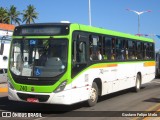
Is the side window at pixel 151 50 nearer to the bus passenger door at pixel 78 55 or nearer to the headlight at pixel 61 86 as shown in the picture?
the bus passenger door at pixel 78 55

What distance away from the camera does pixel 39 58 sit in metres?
11.5

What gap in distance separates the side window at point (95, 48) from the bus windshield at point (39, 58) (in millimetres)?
1850

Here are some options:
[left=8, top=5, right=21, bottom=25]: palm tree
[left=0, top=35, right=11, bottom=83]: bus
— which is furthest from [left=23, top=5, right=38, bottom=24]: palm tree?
[left=0, top=35, right=11, bottom=83]: bus

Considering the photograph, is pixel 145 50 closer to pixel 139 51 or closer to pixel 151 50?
pixel 139 51

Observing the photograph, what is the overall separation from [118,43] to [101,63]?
2.33 meters

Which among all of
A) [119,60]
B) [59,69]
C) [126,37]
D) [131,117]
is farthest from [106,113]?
[126,37]

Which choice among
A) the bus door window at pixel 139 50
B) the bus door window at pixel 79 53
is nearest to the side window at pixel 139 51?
the bus door window at pixel 139 50

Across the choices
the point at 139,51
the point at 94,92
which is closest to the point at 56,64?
the point at 94,92

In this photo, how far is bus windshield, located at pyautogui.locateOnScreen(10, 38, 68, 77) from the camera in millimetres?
11266

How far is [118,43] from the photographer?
1592 centimetres

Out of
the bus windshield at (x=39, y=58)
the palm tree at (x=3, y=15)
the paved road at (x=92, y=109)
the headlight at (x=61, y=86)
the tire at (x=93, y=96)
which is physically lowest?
the paved road at (x=92, y=109)

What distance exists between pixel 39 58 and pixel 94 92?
8.97ft

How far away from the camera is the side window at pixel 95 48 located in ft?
43.0

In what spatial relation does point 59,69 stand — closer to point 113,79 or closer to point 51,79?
point 51,79
